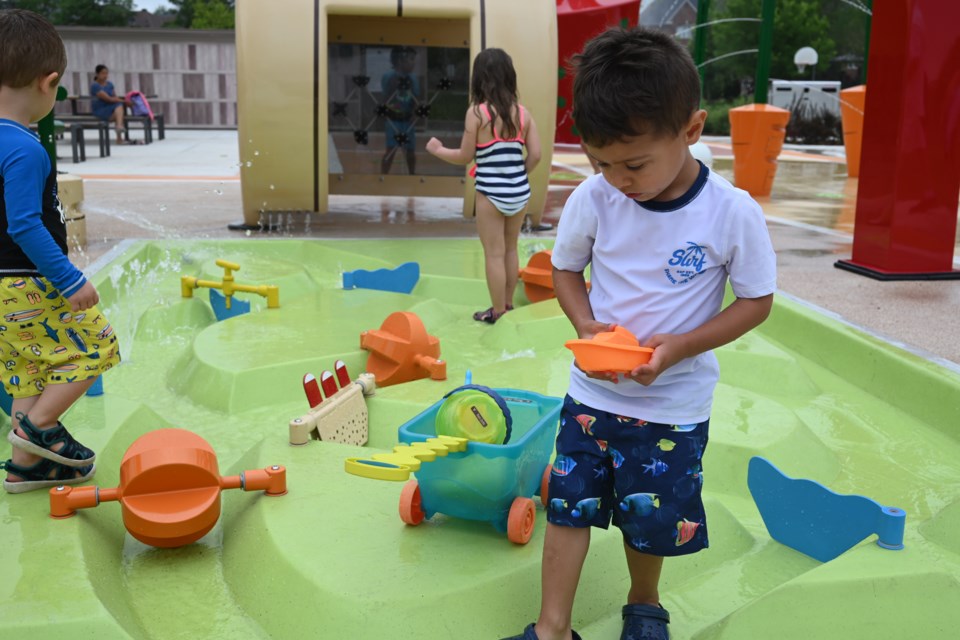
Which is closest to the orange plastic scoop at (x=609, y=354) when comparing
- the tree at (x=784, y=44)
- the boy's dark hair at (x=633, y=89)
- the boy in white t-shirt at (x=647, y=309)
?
the boy in white t-shirt at (x=647, y=309)

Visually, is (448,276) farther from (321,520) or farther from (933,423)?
(321,520)

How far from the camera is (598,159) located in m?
1.80

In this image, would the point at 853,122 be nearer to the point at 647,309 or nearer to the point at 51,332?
the point at 647,309

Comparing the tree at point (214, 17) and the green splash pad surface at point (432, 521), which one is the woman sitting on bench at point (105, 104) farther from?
the tree at point (214, 17)

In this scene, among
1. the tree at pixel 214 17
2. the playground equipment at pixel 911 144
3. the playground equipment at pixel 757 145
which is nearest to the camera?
the playground equipment at pixel 911 144

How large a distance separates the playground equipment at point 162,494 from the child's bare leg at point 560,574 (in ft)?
3.25

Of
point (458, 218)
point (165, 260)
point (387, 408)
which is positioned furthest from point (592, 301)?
point (458, 218)

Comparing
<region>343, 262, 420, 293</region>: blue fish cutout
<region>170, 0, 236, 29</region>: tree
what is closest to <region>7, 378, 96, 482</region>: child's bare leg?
<region>343, 262, 420, 293</region>: blue fish cutout

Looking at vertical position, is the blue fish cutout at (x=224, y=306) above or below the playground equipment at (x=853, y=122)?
below

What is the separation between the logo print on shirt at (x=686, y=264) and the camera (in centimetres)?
189

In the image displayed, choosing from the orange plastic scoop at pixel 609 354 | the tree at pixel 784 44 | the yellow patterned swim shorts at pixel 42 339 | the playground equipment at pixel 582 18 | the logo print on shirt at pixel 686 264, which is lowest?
the yellow patterned swim shorts at pixel 42 339

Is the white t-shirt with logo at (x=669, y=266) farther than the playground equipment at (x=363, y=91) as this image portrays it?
No

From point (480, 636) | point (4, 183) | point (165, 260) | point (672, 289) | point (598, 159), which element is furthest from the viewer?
point (165, 260)

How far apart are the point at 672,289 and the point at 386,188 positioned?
20.1 feet
